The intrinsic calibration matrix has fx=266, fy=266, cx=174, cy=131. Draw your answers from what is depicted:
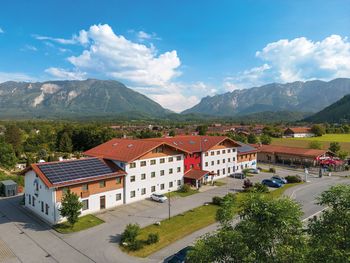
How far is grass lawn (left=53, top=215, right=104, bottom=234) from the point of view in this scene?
30.8m

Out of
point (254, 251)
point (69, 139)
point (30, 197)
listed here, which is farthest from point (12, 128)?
point (254, 251)

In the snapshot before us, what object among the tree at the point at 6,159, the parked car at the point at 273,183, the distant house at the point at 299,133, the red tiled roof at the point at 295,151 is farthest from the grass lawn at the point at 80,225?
the distant house at the point at 299,133

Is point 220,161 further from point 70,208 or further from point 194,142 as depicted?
point 70,208

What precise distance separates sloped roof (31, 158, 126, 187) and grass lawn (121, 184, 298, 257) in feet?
34.8

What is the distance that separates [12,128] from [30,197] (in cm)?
7300

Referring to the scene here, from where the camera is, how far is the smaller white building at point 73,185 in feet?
108

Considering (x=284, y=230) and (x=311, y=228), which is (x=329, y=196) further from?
(x=284, y=230)

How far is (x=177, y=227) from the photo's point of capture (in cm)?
3139

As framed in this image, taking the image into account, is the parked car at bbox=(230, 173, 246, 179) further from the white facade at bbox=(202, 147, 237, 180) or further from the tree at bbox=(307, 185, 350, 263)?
the tree at bbox=(307, 185, 350, 263)

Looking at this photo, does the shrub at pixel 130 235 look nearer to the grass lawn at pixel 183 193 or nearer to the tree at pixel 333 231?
the grass lawn at pixel 183 193

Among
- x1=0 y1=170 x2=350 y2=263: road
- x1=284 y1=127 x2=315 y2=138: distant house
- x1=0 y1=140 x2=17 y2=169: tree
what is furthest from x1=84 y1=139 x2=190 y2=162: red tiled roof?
x1=284 y1=127 x2=315 y2=138: distant house

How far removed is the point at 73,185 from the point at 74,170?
250 cm

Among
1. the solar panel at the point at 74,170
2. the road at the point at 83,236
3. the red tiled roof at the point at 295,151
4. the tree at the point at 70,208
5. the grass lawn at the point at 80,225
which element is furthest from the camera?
the red tiled roof at the point at 295,151

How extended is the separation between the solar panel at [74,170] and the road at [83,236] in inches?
224
